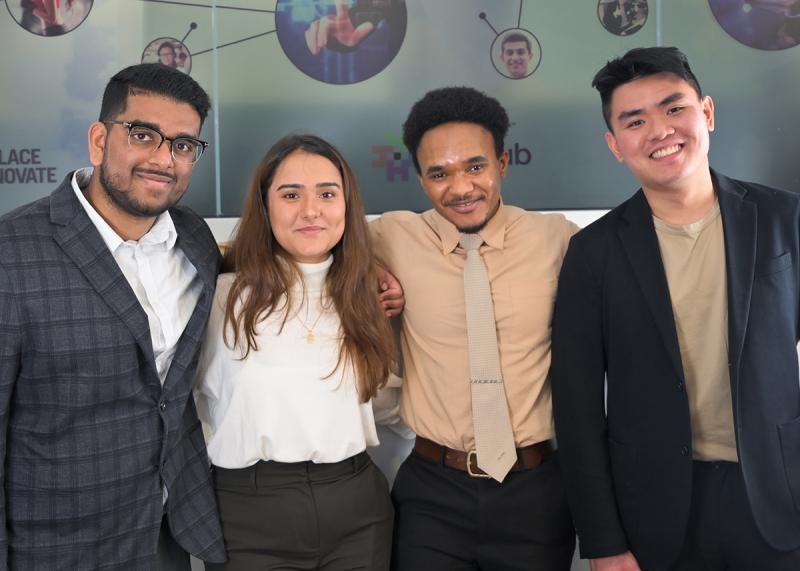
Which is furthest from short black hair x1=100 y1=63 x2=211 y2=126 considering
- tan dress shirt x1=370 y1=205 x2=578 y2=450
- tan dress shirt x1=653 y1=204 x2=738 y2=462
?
tan dress shirt x1=653 y1=204 x2=738 y2=462

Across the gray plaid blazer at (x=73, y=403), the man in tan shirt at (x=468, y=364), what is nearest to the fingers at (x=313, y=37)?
the man in tan shirt at (x=468, y=364)

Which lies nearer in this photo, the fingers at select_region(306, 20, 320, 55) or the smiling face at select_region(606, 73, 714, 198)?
the smiling face at select_region(606, 73, 714, 198)

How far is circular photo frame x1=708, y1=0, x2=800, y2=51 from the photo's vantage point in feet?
9.94

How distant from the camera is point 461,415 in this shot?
215 cm

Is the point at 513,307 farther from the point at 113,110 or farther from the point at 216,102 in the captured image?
the point at 216,102

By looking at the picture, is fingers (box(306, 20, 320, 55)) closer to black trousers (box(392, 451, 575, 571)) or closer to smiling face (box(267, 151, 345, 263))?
smiling face (box(267, 151, 345, 263))

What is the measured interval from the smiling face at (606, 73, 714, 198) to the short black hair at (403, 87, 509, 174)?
457mm

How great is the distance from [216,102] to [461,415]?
173cm

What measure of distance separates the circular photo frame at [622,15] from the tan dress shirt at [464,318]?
3.86 feet

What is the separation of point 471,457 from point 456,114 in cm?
109

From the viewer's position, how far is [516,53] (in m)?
3.02

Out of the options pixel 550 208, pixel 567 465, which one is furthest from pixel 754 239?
pixel 550 208

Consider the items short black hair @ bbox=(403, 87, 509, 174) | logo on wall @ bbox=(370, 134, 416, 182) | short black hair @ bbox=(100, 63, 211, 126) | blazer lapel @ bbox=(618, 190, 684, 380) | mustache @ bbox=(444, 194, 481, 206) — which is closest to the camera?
blazer lapel @ bbox=(618, 190, 684, 380)

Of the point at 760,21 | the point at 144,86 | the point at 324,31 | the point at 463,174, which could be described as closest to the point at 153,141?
the point at 144,86
